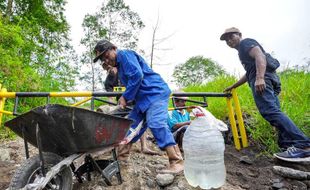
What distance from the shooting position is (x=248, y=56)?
325cm

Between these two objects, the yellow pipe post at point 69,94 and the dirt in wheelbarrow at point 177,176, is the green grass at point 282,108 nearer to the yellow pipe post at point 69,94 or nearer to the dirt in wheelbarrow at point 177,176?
the dirt in wheelbarrow at point 177,176

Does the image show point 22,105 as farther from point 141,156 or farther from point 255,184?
point 255,184

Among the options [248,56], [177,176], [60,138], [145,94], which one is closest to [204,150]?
[177,176]

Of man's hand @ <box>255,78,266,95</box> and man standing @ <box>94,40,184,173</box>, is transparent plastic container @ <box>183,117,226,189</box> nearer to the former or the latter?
man standing @ <box>94,40,184,173</box>

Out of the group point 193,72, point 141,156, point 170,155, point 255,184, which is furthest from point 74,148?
point 193,72

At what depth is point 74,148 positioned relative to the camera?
202 cm

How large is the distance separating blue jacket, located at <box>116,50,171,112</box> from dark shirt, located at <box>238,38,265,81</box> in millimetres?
1235

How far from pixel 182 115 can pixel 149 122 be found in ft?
5.48

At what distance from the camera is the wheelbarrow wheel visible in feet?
5.76

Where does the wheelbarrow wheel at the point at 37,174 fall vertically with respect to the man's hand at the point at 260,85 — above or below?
below

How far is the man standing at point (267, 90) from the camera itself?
287cm

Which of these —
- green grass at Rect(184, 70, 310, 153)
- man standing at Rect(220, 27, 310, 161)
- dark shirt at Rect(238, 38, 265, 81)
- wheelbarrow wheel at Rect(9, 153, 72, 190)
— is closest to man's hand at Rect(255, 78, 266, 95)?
man standing at Rect(220, 27, 310, 161)

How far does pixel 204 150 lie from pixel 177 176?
465 mm

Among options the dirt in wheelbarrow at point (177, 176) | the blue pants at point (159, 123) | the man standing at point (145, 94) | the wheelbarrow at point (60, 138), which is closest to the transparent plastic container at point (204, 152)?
the dirt in wheelbarrow at point (177, 176)
